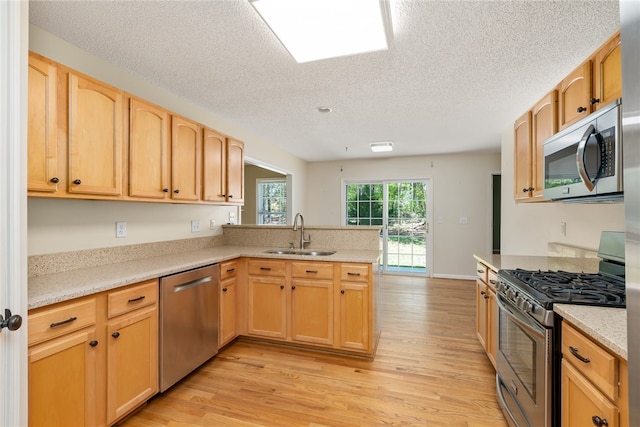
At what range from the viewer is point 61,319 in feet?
4.75

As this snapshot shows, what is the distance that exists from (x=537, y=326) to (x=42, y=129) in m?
2.68

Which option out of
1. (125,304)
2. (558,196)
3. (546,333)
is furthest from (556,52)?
(125,304)

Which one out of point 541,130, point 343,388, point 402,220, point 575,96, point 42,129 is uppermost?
point 575,96

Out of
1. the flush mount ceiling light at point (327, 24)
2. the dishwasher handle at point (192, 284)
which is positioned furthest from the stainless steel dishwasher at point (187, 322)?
the flush mount ceiling light at point (327, 24)

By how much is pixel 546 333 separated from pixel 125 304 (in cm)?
220

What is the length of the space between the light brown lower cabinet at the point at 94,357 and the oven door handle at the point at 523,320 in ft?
7.13

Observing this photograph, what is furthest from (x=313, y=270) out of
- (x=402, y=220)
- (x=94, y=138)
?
(x=402, y=220)

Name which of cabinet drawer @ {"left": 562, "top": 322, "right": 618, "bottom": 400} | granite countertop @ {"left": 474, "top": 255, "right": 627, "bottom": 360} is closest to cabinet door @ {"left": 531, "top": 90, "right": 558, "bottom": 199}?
granite countertop @ {"left": 474, "top": 255, "right": 627, "bottom": 360}

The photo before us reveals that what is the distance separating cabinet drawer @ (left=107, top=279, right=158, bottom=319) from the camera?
1700mm

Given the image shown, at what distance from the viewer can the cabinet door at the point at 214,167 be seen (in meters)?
2.82

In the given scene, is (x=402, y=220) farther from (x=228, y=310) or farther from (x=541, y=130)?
(x=228, y=310)

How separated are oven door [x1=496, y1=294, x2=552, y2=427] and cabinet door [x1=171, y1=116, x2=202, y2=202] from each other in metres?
2.51

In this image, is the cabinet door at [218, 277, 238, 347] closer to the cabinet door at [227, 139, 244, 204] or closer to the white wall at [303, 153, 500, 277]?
the cabinet door at [227, 139, 244, 204]

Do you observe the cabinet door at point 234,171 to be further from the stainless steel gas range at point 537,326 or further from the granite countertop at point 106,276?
the stainless steel gas range at point 537,326
